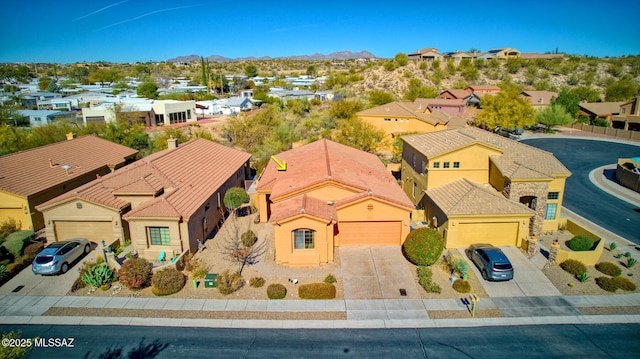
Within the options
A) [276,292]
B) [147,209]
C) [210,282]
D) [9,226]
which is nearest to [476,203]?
[276,292]

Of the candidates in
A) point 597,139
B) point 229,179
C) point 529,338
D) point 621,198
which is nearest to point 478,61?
point 597,139

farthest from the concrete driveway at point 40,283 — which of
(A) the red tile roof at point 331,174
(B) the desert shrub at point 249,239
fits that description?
(A) the red tile roof at point 331,174

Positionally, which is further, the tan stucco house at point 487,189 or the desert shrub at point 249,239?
the desert shrub at point 249,239

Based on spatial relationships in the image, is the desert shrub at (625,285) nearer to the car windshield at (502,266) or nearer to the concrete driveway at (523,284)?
the concrete driveway at (523,284)

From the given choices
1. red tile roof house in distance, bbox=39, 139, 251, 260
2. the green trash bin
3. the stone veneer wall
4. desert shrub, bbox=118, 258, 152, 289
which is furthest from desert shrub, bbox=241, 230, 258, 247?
the stone veneer wall

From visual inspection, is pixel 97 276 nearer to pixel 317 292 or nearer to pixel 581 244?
pixel 317 292

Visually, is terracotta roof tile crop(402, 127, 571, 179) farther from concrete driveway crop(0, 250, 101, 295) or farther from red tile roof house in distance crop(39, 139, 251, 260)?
concrete driveway crop(0, 250, 101, 295)
